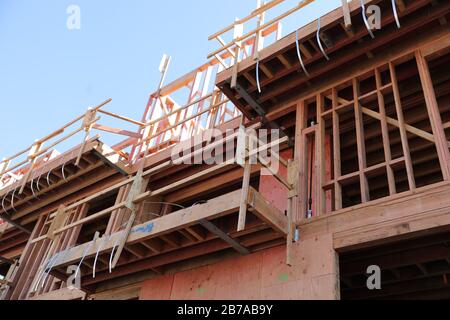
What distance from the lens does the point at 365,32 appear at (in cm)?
818

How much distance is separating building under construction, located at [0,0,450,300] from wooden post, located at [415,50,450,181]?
2 cm

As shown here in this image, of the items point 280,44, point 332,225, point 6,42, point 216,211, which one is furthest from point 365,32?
point 6,42

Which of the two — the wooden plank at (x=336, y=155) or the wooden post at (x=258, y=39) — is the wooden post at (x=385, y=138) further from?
the wooden post at (x=258, y=39)

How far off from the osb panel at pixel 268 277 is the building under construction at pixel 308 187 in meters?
0.02

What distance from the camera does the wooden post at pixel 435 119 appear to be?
261 inches

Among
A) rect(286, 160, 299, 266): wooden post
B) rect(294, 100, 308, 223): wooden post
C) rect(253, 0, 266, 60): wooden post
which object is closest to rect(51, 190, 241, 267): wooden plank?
rect(286, 160, 299, 266): wooden post

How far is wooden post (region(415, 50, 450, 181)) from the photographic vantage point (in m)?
6.62

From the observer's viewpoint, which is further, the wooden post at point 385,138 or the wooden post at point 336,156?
the wooden post at point 336,156

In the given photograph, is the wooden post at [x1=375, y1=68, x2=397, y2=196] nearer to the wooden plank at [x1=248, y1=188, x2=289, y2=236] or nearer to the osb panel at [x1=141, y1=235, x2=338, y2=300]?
the osb panel at [x1=141, y1=235, x2=338, y2=300]

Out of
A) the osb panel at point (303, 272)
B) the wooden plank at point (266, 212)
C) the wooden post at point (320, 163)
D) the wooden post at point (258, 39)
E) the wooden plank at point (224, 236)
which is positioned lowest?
the osb panel at point (303, 272)

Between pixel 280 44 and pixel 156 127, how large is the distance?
6279 mm

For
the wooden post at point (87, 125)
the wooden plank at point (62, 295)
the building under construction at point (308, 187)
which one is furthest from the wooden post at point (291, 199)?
the wooden post at point (87, 125)
